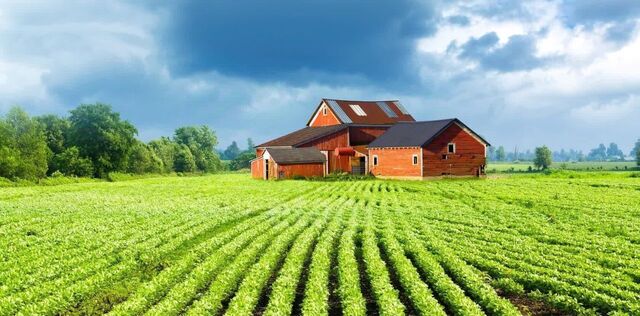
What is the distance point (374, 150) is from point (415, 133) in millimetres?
5731

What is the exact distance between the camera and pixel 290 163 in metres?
61.1

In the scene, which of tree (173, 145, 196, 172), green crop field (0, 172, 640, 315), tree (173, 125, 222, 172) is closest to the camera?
green crop field (0, 172, 640, 315)

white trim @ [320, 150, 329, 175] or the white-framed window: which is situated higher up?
the white-framed window

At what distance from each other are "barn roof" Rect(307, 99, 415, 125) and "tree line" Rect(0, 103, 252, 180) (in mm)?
30970

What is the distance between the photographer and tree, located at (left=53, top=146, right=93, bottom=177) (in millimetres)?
73000

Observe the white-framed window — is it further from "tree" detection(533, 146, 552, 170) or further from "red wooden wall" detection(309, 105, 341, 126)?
"tree" detection(533, 146, 552, 170)

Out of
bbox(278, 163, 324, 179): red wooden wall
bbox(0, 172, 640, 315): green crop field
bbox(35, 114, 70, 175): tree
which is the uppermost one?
bbox(35, 114, 70, 175): tree

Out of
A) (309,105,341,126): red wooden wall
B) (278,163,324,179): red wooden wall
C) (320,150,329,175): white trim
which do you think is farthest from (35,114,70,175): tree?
(320,150,329,175): white trim

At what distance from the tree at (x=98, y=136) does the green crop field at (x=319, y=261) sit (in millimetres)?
50262

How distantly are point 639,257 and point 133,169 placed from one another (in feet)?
282

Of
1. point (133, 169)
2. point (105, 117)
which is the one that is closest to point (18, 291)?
point (105, 117)

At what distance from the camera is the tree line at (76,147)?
62594mm

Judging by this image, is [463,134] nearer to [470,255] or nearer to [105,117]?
[470,255]

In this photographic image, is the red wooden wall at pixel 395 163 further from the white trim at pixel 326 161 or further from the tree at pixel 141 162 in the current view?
the tree at pixel 141 162
